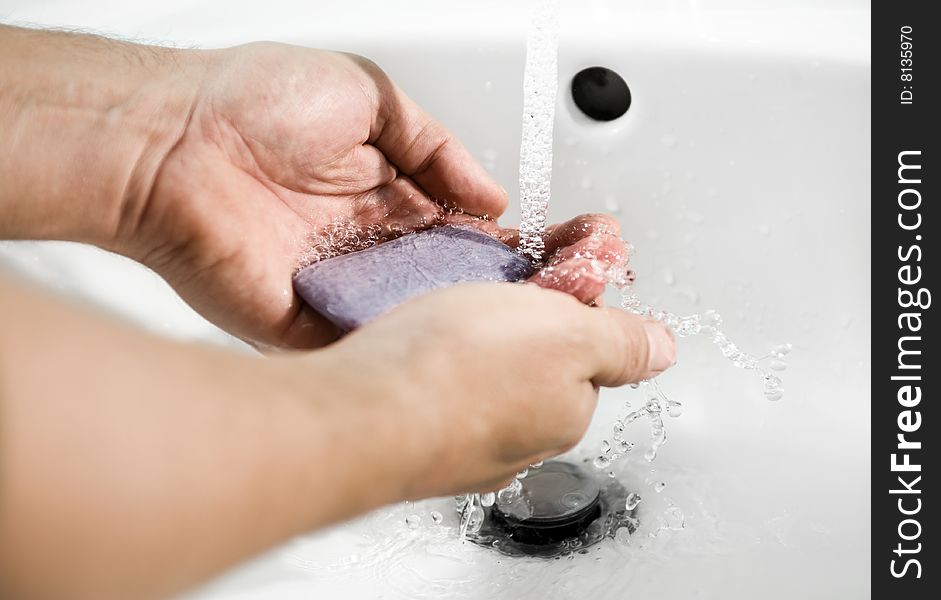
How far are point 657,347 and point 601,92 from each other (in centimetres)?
35

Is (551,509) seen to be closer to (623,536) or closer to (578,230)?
(623,536)

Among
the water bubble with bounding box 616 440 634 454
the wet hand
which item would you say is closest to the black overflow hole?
the wet hand

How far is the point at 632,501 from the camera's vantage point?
778 mm

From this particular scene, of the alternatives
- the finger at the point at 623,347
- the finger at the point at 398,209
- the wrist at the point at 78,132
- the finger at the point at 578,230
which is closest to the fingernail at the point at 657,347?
the finger at the point at 623,347

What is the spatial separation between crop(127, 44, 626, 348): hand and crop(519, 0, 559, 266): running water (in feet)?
0.08

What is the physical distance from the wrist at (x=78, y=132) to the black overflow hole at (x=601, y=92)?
0.32 meters

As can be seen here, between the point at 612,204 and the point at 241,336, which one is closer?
the point at 241,336

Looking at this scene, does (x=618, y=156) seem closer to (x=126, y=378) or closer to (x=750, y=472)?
(x=750, y=472)

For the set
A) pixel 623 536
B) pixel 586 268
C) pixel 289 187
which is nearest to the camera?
pixel 586 268

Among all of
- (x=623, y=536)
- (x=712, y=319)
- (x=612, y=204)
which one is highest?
(x=612, y=204)

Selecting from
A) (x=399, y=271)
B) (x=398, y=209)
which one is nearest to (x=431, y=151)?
(x=398, y=209)

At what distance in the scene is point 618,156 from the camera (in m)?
0.82

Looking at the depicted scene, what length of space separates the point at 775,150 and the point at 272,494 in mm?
593

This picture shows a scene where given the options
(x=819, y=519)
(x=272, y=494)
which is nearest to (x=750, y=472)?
(x=819, y=519)
